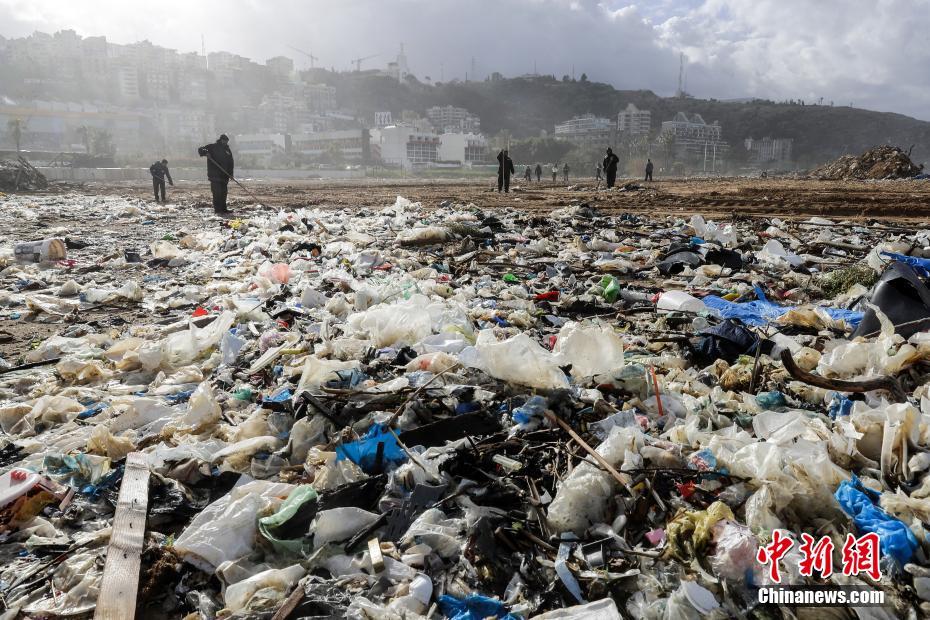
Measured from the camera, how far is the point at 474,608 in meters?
1.53

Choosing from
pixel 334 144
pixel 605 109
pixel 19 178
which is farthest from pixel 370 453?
pixel 605 109

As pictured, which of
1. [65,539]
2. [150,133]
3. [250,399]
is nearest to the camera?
[65,539]

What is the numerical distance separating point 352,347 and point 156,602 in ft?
5.77

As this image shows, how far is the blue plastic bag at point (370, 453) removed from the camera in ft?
7.10

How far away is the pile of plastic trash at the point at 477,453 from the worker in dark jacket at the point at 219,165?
628cm

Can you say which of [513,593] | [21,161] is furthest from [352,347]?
[21,161]

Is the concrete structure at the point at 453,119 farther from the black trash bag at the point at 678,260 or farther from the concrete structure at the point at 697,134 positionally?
the black trash bag at the point at 678,260

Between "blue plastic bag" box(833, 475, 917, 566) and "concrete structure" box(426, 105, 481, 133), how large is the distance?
124 meters

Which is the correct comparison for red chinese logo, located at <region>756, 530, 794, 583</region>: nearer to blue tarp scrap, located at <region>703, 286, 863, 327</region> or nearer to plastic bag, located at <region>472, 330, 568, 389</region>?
plastic bag, located at <region>472, 330, 568, 389</region>

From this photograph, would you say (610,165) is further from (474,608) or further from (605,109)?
(605,109)

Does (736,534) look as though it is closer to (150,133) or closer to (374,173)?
(374,173)

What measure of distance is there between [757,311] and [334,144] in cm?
7697

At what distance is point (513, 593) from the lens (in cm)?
160

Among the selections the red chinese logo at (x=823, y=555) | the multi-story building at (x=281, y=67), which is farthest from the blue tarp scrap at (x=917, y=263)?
the multi-story building at (x=281, y=67)
